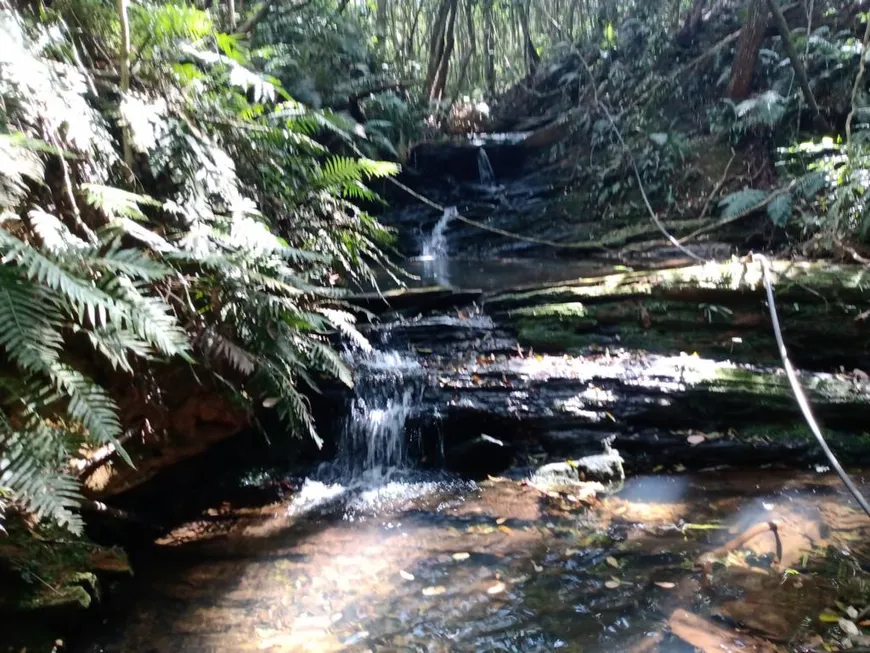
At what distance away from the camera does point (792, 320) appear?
5242 mm

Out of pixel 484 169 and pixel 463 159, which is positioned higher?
pixel 463 159

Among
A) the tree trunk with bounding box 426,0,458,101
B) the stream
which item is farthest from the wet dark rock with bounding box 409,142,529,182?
the stream

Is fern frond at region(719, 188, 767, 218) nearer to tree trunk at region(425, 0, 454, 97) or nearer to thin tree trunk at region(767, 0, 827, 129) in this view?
thin tree trunk at region(767, 0, 827, 129)

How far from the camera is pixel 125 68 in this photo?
142 inches

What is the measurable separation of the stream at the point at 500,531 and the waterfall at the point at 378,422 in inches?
0.6

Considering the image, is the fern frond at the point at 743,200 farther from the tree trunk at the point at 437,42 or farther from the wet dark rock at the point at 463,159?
the tree trunk at the point at 437,42

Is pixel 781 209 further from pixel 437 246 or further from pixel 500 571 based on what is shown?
pixel 500 571

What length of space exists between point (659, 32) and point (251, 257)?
11665 mm

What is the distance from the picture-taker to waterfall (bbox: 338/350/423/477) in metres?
4.92

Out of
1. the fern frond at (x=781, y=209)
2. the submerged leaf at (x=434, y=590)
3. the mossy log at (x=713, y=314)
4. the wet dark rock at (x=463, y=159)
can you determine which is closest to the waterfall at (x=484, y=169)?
the wet dark rock at (x=463, y=159)

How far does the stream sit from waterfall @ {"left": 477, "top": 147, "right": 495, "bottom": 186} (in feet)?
23.1

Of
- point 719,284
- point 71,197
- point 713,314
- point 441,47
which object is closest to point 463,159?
point 441,47

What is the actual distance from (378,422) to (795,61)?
7.06 m

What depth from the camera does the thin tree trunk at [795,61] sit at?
7.09m
